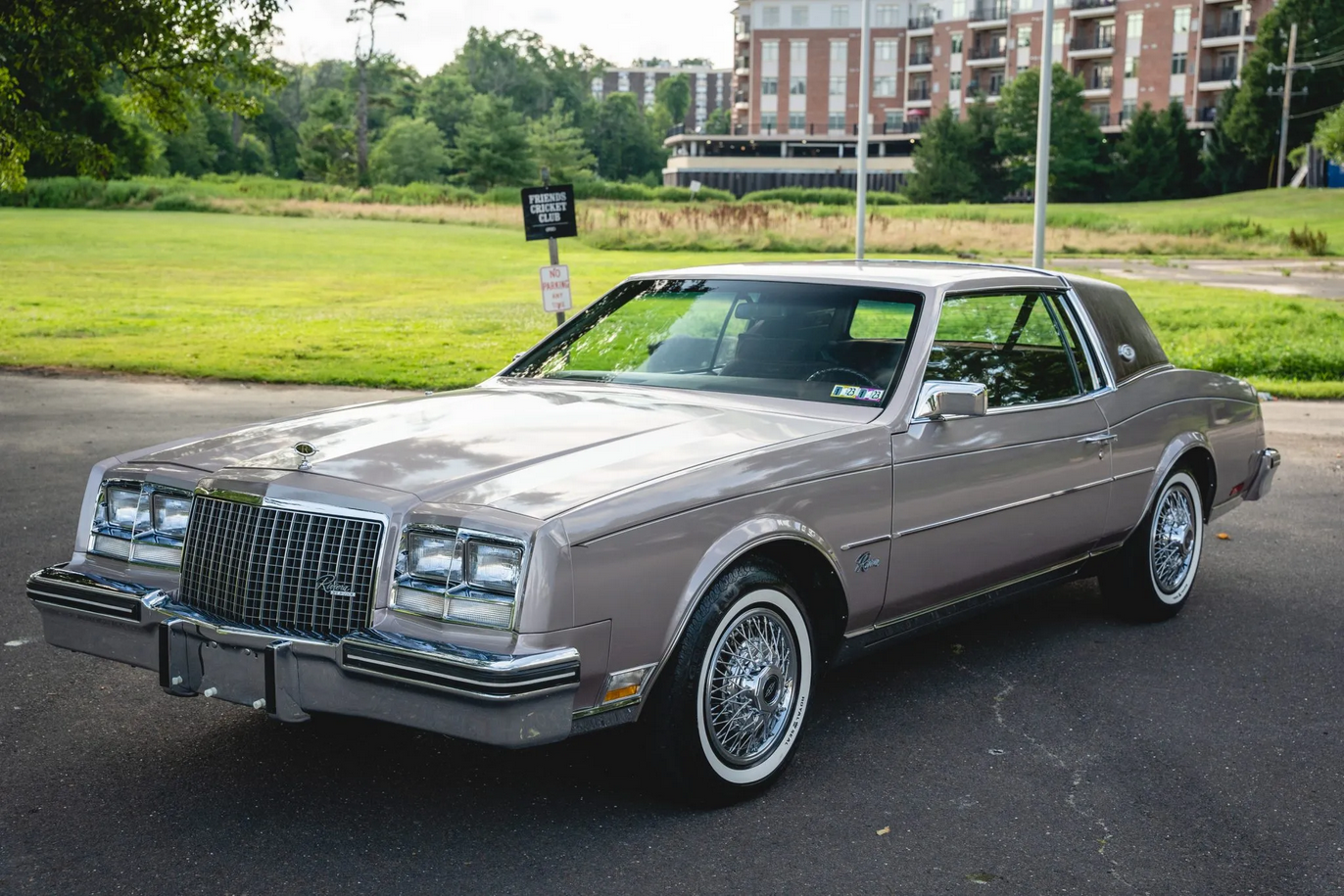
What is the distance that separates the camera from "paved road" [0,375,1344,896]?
355cm

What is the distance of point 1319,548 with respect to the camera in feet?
24.8

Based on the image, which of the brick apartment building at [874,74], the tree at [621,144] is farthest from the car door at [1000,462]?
the tree at [621,144]

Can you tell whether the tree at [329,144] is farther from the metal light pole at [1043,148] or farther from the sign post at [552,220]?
the sign post at [552,220]

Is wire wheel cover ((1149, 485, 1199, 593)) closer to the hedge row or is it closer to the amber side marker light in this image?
the amber side marker light

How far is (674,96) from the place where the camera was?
7190 inches

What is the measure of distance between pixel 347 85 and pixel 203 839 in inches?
4342

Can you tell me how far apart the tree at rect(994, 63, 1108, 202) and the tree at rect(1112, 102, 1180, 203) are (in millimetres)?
1661

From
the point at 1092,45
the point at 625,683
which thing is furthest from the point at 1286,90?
the point at 625,683

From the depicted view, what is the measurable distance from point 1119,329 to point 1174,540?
1023 mm

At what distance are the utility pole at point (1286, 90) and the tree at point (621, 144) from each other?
7407 centimetres

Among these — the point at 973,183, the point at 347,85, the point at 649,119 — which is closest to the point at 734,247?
the point at 973,183

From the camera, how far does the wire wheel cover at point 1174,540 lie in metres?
6.07

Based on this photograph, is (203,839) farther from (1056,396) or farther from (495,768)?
(1056,396)

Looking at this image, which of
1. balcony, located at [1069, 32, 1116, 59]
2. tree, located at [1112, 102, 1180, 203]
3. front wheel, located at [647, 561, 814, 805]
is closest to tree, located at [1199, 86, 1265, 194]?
tree, located at [1112, 102, 1180, 203]
